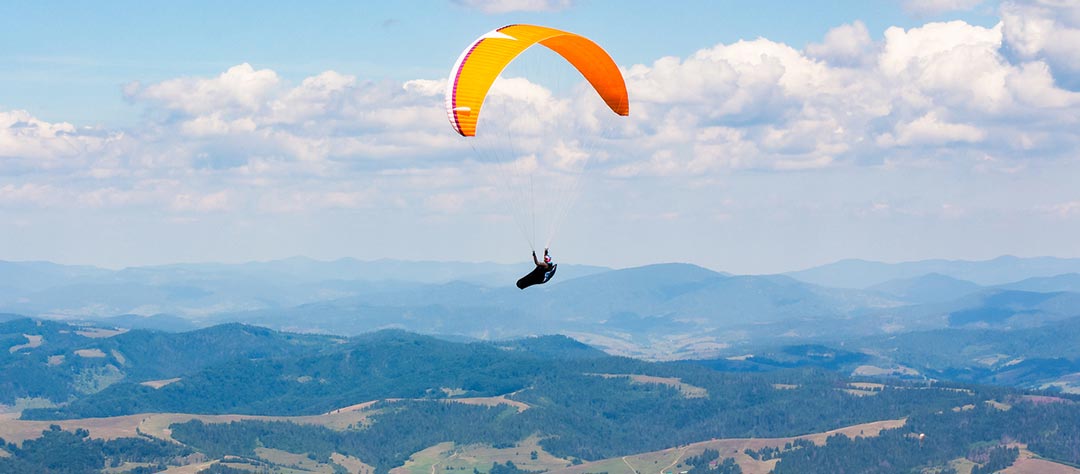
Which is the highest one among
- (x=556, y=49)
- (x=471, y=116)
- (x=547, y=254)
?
(x=556, y=49)

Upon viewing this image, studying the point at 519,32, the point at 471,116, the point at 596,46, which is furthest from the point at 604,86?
the point at 471,116

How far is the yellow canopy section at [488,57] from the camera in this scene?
377 ft

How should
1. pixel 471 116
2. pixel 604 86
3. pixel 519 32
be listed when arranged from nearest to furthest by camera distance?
pixel 471 116 < pixel 519 32 < pixel 604 86

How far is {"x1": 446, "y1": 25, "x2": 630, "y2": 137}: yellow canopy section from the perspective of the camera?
115 m

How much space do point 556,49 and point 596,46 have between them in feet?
13.2

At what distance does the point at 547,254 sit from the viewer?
394 ft

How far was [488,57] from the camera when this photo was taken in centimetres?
11762

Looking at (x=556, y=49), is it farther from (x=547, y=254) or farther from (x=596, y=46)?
(x=547, y=254)

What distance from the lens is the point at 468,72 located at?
4587 inches

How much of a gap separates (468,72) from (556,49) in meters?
15.5

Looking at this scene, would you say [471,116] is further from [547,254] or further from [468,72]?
[547,254]

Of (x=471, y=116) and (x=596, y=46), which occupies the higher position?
(x=596, y=46)

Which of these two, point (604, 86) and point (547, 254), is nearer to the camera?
point (547, 254)

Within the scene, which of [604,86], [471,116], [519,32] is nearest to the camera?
[471,116]
